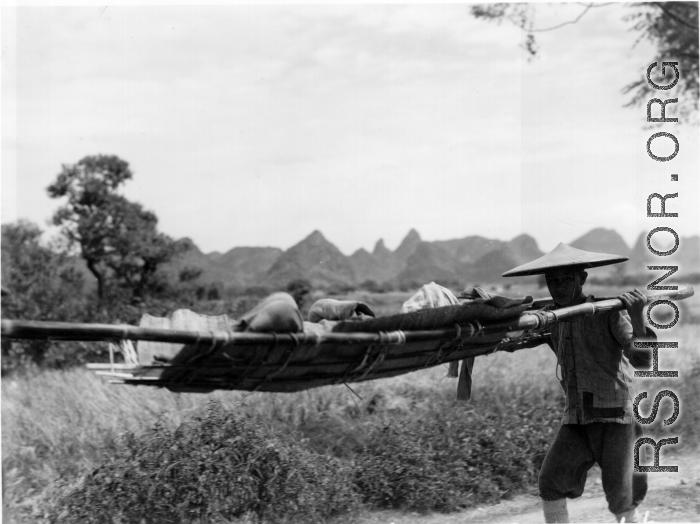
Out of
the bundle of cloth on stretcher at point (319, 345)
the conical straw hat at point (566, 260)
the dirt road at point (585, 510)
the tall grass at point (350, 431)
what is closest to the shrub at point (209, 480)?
the tall grass at point (350, 431)

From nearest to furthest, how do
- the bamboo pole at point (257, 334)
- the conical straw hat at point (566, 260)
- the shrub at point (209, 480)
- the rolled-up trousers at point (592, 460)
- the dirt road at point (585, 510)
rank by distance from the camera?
the bamboo pole at point (257, 334) → the rolled-up trousers at point (592, 460) → the conical straw hat at point (566, 260) → the shrub at point (209, 480) → the dirt road at point (585, 510)

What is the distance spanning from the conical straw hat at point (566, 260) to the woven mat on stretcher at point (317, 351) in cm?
40

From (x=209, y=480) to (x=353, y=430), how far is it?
4.55 ft

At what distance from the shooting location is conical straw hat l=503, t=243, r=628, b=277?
379 centimetres

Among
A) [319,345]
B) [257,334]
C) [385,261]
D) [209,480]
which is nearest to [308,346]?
[319,345]

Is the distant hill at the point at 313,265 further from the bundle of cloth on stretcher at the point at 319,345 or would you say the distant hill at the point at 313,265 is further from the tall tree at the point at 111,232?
the bundle of cloth on stretcher at the point at 319,345

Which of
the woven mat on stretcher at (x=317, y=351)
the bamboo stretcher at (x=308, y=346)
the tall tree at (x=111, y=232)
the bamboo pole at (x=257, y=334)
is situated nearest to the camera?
the bamboo pole at (x=257, y=334)

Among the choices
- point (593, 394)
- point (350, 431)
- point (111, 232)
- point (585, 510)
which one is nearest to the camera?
point (593, 394)

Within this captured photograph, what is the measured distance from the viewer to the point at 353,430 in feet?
18.8

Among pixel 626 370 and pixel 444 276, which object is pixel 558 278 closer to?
pixel 626 370

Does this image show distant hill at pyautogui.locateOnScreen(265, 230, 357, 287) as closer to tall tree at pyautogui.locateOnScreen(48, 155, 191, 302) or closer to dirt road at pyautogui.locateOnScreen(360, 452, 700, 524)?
tall tree at pyautogui.locateOnScreen(48, 155, 191, 302)

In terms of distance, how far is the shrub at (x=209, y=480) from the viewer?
14.9 ft

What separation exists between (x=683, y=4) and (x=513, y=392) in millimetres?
3872

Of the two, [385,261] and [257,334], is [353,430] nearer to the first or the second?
[385,261]
